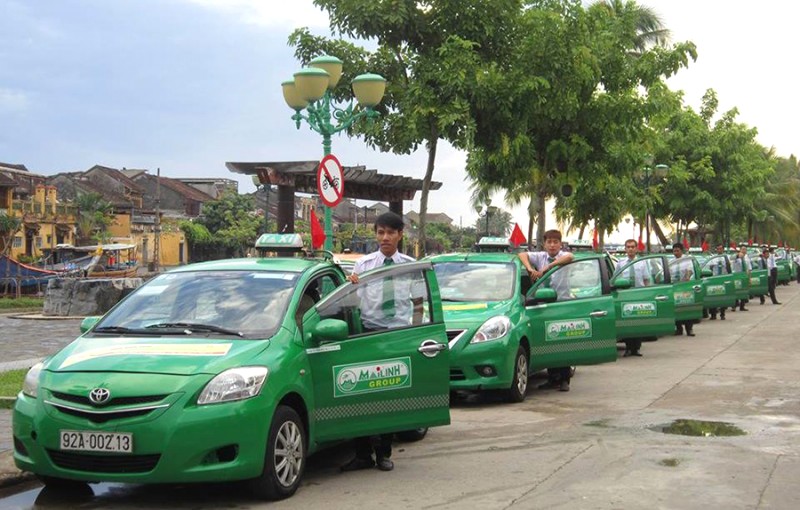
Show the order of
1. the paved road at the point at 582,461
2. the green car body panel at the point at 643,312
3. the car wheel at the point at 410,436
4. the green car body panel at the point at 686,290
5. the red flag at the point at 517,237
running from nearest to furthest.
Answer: the paved road at the point at 582,461, the car wheel at the point at 410,436, the green car body panel at the point at 643,312, the green car body panel at the point at 686,290, the red flag at the point at 517,237

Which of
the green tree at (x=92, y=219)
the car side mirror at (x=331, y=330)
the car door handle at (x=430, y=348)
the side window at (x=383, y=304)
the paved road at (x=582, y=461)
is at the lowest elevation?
the paved road at (x=582, y=461)

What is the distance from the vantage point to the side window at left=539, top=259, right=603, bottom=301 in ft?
43.1

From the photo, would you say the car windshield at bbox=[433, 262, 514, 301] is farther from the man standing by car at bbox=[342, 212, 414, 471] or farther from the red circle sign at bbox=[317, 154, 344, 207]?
the man standing by car at bbox=[342, 212, 414, 471]

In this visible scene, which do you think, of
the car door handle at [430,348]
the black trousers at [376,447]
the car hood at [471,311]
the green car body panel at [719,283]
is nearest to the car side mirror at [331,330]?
the car door handle at [430,348]

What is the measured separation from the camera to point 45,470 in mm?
6586

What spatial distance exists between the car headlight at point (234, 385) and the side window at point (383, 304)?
1.06 meters

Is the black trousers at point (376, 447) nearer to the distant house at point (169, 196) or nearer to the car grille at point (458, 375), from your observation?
the car grille at point (458, 375)

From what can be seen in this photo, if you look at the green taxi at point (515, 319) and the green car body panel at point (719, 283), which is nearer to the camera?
the green taxi at point (515, 319)

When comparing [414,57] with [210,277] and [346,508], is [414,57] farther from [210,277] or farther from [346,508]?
[346,508]

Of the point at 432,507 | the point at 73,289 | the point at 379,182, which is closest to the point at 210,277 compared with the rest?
the point at 432,507

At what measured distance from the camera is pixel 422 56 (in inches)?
750

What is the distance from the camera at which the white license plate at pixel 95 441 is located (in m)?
6.28

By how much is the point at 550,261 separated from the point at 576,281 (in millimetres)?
479

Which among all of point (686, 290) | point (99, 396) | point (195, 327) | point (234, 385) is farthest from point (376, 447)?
point (686, 290)
